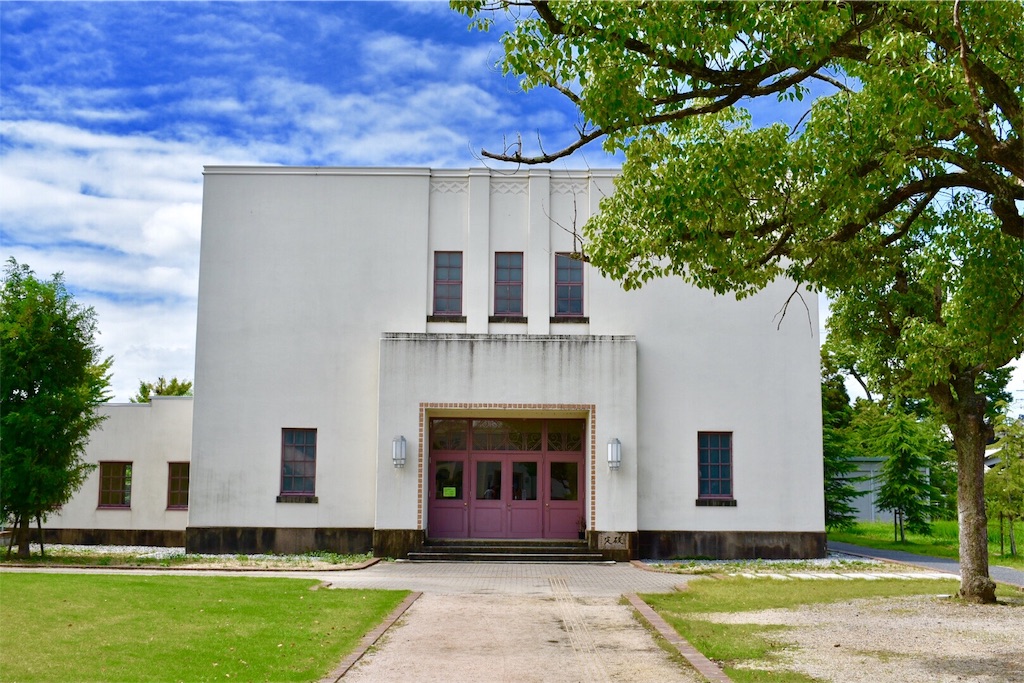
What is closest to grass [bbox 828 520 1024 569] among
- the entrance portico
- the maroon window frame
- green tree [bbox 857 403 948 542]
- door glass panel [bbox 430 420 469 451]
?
green tree [bbox 857 403 948 542]

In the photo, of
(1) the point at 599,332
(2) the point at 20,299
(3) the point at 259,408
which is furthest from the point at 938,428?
(2) the point at 20,299

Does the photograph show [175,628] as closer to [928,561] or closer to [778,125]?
[778,125]

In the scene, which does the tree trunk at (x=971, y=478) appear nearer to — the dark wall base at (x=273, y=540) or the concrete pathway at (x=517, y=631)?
the concrete pathway at (x=517, y=631)

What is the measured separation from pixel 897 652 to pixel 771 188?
5.05m

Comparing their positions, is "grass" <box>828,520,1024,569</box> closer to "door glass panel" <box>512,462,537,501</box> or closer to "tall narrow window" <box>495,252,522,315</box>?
"door glass panel" <box>512,462,537,501</box>

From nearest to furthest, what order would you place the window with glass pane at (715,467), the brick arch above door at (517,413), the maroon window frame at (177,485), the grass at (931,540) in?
the brick arch above door at (517,413)
the window with glass pane at (715,467)
the grass at (931,540)
the maroon window frame at (177,485)

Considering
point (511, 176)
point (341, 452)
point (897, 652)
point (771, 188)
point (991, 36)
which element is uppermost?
point (511, 176)

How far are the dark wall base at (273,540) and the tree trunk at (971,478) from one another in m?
13.4

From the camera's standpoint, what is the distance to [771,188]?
10.2m

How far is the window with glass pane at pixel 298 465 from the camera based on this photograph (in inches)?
933

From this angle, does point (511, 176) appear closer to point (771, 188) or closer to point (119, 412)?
point (119, 412)

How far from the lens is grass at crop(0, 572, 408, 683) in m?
9.00

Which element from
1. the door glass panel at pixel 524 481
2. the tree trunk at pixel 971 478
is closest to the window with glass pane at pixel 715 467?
the door glass panel at pixel 524 481

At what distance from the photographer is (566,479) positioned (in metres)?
24.2
